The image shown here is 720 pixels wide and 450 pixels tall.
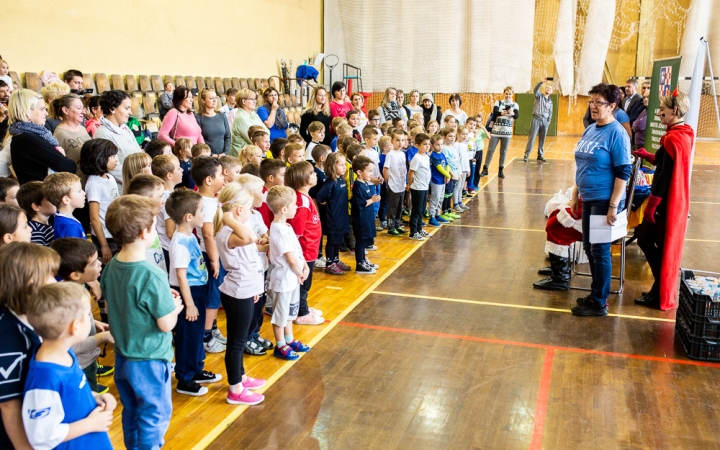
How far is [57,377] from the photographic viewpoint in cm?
201

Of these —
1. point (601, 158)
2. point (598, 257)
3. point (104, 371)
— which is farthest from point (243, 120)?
point (598, 257)

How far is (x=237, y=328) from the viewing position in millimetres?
3494

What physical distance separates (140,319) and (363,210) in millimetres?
3592

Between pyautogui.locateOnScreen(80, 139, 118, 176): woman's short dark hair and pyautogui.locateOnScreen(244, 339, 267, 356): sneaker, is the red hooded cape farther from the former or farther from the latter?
pyautogui.locateOnScreen(80, 139, 118, 176): woman's short dark hair

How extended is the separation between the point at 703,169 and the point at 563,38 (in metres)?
7.84

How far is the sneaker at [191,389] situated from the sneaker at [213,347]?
2.01 ft

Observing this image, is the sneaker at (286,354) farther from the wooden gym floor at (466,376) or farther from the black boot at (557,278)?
the black boot at (557,278)

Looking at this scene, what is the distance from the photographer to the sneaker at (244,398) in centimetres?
352

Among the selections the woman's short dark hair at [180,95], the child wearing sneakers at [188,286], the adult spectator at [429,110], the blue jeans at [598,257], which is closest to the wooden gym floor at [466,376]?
the child wearing sneakers at [188,286]

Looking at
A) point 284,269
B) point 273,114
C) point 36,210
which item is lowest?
point 284,269

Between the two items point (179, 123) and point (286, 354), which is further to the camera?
point (179, 123)

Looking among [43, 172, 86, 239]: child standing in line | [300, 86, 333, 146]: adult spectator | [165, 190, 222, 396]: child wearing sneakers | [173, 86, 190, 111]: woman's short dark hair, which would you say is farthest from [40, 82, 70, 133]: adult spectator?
[300, 86, 333, 146]: adult spectator

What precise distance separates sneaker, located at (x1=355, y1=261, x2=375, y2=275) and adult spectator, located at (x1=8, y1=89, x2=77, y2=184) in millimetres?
2804

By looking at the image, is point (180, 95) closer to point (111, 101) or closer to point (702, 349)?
Result: point (111, 101)
